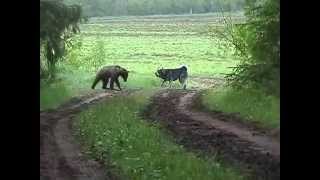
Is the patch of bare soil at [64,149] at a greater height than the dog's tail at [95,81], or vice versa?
the dog's tail at [95,81]

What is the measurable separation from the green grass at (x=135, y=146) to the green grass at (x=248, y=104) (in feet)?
0.81

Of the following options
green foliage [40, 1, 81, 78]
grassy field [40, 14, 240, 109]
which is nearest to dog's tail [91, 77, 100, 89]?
grassy field [40, 14, 240, 109]

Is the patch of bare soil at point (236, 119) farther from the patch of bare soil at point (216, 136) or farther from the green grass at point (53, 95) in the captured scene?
the green grass at point (53, 95)

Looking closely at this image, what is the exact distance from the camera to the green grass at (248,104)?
2.58 meters

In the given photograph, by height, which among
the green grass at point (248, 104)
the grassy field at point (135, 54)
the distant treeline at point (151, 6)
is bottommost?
the green grass at point (248, 104)

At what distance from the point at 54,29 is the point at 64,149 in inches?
20.4

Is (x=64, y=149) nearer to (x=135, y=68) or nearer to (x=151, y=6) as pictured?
(x=135, y=68)

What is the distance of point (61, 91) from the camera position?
105 inches

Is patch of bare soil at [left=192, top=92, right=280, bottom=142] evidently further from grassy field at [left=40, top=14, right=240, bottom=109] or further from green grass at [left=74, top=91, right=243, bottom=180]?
green grass at [left=74, top=91, right=243, bottom=180]

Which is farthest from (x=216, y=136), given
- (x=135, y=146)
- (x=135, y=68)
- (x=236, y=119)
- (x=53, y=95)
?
(x=53, y=95)

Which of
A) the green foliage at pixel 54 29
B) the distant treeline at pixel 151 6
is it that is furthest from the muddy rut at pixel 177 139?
the distant treeline at pixel 151 6
